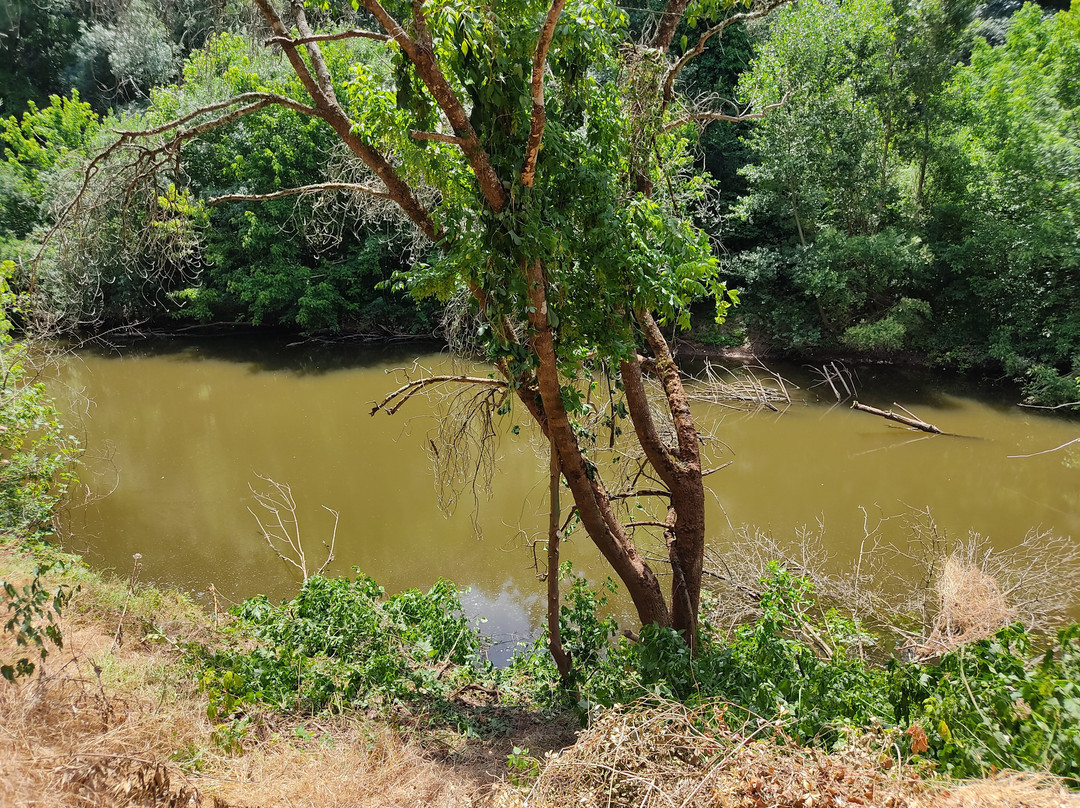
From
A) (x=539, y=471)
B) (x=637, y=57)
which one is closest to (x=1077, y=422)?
(x=539, y=471)

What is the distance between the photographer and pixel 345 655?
5082 millimetres

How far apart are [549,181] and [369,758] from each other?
133 inches

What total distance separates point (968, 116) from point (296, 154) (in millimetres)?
15201

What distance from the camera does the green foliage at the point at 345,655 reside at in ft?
14.6

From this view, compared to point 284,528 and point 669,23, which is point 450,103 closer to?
point 669,23

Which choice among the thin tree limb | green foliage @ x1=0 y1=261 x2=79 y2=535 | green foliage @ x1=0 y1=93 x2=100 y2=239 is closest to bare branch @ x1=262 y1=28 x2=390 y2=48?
the thin tree limb

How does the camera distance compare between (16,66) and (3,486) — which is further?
(16,66)

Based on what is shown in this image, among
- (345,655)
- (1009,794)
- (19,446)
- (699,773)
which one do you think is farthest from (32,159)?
(1009,794)

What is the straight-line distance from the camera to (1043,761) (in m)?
2.32

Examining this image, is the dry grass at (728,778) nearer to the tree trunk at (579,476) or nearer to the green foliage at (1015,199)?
the tree trunk at (579,476)

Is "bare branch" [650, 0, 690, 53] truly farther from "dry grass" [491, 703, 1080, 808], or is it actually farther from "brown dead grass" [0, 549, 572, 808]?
"brown dead grass" [0, 549, 572, 808]

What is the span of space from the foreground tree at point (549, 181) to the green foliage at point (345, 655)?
5.59 ft

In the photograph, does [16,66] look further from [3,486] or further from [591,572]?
[591,572]

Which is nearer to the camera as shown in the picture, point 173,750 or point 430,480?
point 173,750
